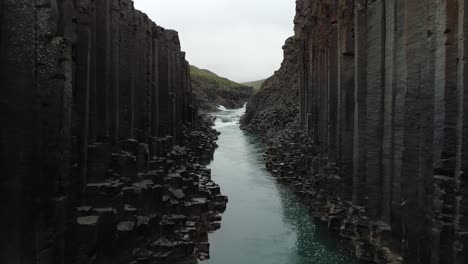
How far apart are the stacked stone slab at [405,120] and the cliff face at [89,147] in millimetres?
5868

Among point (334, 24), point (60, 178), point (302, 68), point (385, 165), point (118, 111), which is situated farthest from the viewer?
point (302, 68)

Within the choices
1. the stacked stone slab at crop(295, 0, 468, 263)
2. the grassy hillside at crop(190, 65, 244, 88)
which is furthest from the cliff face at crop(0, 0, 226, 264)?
the grassy hillside at crop(190, 65, 244, 88)

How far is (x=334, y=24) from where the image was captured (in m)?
17.8

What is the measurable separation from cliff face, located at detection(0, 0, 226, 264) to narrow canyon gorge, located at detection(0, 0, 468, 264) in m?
0.03

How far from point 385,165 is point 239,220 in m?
7.90

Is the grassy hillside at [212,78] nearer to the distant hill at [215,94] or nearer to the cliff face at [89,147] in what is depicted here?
the distant hill at [215,94]

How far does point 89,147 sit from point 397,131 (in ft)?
27.5

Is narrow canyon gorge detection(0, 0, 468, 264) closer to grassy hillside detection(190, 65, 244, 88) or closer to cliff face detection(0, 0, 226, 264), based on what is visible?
cliff face detection(0, 0, 226, 264)

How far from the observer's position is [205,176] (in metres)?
24.0

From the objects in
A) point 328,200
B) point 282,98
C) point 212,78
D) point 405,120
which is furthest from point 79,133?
point 212,78

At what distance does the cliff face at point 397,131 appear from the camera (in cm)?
844

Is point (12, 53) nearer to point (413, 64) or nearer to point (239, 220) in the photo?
point (413, 64)

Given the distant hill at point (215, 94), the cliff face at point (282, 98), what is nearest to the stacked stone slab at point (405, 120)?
the cliff face at point (282, 98)

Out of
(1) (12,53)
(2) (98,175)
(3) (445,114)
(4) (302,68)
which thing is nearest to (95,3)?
(2) (98,175)
